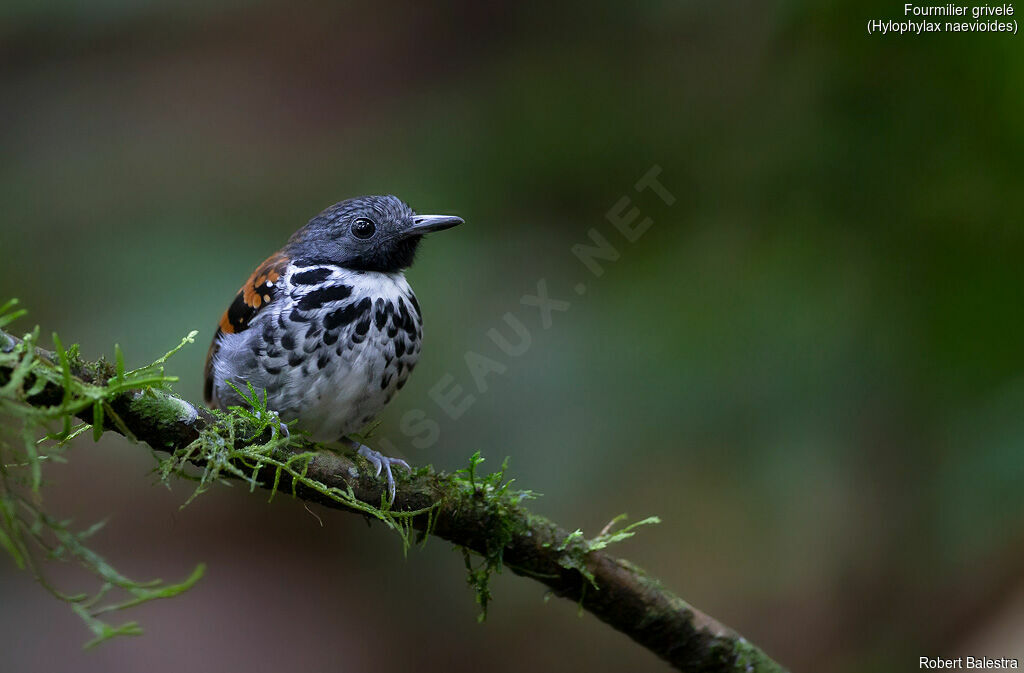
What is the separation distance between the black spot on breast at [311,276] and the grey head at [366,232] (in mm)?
115

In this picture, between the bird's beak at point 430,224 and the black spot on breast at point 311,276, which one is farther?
the bird's beak at point 430,224

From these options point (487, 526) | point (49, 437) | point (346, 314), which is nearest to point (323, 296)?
point (346, 314)

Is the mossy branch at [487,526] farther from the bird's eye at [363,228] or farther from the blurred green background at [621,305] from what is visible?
the blurred green background at [621,305]

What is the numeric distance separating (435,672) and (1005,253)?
3.55 meters

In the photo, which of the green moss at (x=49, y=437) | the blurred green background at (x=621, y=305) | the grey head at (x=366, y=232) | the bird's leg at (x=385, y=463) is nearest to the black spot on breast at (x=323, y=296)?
the grey head at (x=366, y=232)

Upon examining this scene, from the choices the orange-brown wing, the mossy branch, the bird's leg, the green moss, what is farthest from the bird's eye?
the green moss

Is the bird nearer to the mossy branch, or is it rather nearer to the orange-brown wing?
the orange-brown wing

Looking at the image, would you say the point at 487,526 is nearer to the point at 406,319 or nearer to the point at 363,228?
the point at 406,319

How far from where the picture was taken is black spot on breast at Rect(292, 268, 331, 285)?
3117mm

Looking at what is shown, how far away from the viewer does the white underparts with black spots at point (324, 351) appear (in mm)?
2926

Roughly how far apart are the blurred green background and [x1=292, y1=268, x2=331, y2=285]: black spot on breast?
1.08 m

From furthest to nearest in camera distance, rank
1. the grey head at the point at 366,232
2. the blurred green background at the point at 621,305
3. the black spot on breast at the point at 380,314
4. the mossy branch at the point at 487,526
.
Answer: the blurred green background at the point at 621,305
the grey head at the point at 366,232
the black spot on breast at the point at 380,314
the mossy branch at the point at 487,526

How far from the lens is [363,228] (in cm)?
335

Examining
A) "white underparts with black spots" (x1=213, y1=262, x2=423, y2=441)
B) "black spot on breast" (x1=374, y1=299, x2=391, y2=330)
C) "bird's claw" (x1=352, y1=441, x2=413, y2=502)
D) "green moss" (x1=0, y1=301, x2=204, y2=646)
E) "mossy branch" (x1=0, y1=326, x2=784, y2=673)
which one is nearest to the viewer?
"green moss" (x1=0, y1=301, x2=204, y2=646)
